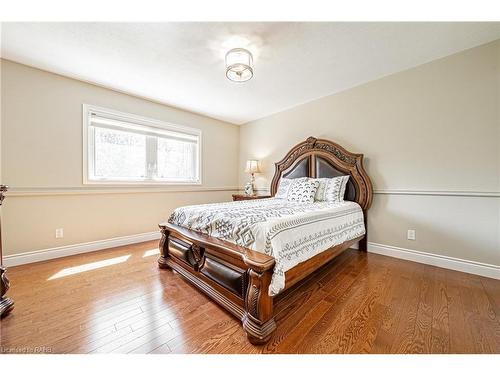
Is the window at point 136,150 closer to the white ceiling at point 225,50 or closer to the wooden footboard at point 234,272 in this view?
the white ceiling at point 225,50

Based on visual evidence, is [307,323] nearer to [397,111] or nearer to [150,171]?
[397,111]

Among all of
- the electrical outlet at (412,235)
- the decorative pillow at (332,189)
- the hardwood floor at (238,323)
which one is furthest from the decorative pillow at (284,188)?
the electrical outlet at (412,235)

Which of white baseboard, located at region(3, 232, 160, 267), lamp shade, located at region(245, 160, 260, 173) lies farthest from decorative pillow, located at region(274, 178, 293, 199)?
white baseboard, located at region(3, 232, 160, 267)

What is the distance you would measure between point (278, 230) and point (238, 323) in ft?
2.28

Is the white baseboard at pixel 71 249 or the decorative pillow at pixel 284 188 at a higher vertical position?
the decorative pillow at pixel 284 188

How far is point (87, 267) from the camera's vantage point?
7.45 feet

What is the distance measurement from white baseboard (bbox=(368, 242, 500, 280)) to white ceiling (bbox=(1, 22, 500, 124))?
2.26m

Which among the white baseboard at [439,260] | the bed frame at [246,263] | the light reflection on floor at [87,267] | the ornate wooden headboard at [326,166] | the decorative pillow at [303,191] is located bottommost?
the light reflection on floor at [87,267]

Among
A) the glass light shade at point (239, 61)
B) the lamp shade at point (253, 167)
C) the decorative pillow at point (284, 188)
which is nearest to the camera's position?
the glass light shade at point (239, 61)

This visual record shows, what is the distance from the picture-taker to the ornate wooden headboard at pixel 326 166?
276cm

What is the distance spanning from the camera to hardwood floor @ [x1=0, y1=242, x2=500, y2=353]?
3.85ft

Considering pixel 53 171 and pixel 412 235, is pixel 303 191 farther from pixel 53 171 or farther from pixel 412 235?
pixel 53 171

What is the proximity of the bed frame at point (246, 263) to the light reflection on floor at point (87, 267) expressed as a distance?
0.67 meters

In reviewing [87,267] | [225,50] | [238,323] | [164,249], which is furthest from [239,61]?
[87,267]
